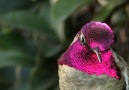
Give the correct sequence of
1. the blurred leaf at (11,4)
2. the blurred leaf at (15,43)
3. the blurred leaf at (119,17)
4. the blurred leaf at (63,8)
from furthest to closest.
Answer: the blurred leaf at (11,4) → the blurred leaf at (15,43) → the blurred leaf at (119,17) → the blurred leaf at (63,8)

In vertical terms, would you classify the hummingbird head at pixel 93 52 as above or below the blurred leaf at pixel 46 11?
below

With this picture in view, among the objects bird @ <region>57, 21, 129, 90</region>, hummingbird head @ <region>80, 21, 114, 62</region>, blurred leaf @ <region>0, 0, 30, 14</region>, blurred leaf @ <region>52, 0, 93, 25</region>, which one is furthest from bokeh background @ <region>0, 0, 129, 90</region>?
hummingbird head @ <region>80, 21, 114, 62</region>

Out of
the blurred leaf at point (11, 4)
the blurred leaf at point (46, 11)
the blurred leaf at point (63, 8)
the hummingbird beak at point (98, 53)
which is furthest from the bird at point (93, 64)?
the blurred leaf at point (11, 4)

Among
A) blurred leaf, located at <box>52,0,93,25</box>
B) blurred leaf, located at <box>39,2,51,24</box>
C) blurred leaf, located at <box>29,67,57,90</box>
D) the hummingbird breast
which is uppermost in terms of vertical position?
blurred leaf, located at <box>39,2,51,24</box>

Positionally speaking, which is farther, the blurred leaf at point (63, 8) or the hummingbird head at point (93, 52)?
the blurred leaf at point (63, 8)

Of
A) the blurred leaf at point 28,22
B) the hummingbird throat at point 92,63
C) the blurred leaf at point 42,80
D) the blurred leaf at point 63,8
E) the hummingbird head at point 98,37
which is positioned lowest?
the hummingbird throat at point 92,63

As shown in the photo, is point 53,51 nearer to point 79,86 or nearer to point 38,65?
point 38,65

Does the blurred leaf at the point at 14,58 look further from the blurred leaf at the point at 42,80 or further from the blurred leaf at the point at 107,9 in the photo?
the blurred leaf at the point at 107,9

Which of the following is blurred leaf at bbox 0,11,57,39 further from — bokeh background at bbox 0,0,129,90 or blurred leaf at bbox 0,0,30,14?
blurred leaf at bbox 0,0,30,14

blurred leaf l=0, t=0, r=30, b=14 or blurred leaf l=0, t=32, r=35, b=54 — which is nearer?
blurred leaf l=0, t=32, r=35, b=54
